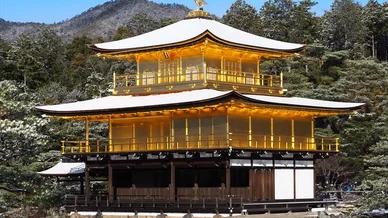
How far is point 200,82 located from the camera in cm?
4244

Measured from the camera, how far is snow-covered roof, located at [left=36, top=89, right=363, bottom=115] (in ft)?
128

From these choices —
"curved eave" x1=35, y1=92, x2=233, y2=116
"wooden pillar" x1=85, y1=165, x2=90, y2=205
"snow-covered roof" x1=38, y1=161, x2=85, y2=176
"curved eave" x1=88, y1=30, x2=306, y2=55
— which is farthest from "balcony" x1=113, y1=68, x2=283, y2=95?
"wooden pillar" x1=85, y1=165, x2=90, y2=205

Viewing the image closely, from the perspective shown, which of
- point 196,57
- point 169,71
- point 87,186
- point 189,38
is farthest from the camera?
point 169,71

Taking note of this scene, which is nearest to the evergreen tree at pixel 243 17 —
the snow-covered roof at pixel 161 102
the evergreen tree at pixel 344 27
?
the evergreen tree at pixel 344 27

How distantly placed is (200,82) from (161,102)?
2.84 meters

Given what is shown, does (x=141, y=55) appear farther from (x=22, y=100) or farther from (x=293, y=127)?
(x=22, y=100)

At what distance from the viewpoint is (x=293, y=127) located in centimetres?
4347

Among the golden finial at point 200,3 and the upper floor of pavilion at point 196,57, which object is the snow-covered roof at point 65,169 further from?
the golden finial at point 200,3

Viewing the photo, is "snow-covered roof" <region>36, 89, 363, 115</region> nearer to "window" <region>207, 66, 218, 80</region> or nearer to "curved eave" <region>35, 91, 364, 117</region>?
"curved eave" <region>35, 91, 364, 117</region>

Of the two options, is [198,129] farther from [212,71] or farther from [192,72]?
[212,71]

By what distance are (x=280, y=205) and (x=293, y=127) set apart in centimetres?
510

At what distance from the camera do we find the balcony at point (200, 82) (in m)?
42.8

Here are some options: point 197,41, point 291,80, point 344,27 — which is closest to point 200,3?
point 197,41

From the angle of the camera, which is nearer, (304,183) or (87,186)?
(87,186)
